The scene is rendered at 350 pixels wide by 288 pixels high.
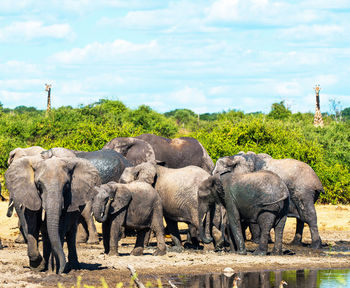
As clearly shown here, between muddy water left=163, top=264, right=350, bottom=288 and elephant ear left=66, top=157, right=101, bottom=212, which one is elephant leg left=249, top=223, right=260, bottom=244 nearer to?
muddy water left=163, top=264, right=350, bottom=288

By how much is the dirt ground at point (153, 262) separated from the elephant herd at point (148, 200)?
0.26 metres

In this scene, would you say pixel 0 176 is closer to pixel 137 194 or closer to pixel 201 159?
pixel 201 159

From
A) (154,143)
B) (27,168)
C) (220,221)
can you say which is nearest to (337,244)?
(220,221)

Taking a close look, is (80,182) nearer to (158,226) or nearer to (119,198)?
(119,198)

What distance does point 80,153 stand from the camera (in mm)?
16844

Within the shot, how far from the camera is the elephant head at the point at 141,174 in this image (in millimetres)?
14148

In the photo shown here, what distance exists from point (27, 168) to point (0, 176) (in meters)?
15.5

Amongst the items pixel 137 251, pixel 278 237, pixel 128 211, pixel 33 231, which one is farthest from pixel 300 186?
pixel 33 231

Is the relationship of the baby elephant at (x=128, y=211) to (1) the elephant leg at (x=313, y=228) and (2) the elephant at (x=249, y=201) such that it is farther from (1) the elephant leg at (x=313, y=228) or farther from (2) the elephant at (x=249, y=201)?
(1) the elephant leg at (x=313, y=228)

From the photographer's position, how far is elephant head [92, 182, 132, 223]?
12781 mm

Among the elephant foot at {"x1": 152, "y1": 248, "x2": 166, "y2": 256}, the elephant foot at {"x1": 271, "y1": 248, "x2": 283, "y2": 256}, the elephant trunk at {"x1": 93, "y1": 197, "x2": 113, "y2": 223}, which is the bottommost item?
the elephant foot at {"x1": 271, "y1": 248, "x2": 283, "y2": 256}

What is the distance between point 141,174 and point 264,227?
8.19 feet

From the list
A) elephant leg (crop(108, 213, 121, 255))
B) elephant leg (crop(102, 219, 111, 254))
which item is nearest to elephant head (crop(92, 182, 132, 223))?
elephant leg (crop(108, 213, 121, 255))

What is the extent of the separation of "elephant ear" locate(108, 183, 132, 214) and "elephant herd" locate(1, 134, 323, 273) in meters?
0.02
